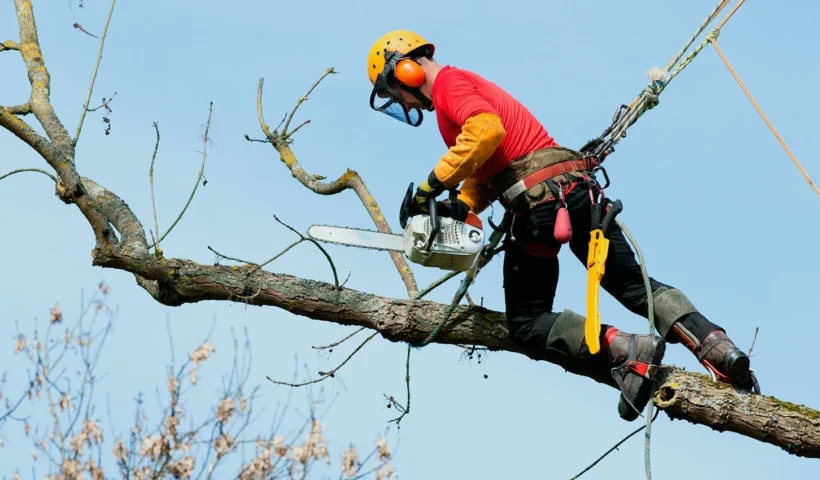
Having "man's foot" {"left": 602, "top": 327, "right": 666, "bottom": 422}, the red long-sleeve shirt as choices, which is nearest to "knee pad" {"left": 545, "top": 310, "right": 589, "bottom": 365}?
"man's foot" {"left": 602, "top": 327, "right": 666, "bottom": 422}

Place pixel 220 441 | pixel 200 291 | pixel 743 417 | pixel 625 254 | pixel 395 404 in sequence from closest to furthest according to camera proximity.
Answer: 1. pixel 743 417
2. pixel 625 254
3. pixel 200 291
4. pixel 395 404
5. pixel 220 441

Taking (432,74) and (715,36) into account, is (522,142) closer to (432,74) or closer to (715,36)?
(432,74)

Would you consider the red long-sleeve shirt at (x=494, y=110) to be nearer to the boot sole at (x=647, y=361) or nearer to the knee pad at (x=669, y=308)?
the knee pad at (x=669, y=308)

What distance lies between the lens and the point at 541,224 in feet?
15.0

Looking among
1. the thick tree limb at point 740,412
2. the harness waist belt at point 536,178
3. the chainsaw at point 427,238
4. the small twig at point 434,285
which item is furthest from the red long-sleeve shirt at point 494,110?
the thick tree limb at point 740,412

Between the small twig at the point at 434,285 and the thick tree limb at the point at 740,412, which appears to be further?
the small twig at the point at 434,285

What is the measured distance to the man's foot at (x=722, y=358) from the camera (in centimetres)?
426

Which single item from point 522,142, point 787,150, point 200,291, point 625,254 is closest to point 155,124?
A: point 200,291

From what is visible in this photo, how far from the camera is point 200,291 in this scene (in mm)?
4898

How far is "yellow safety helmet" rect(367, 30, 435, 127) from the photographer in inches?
192

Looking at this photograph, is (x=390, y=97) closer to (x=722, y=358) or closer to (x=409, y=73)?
(x=409, y=73)

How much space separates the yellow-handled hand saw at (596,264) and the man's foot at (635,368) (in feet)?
0.38

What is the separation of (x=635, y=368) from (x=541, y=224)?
74 centimetres

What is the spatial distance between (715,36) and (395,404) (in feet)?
8.27
